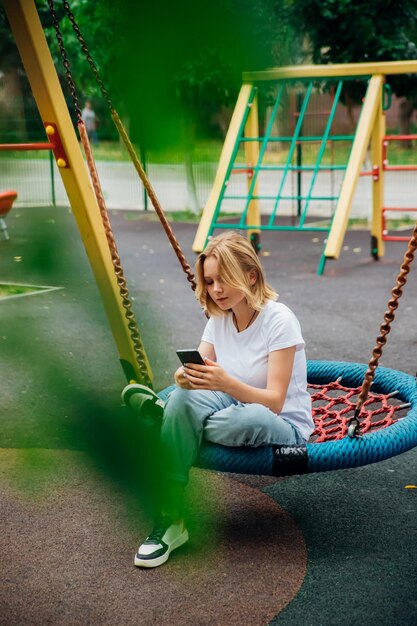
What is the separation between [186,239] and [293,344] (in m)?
7.32

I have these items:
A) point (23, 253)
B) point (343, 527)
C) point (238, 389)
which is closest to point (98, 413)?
point (23, 253)

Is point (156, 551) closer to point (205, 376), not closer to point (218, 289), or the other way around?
point (205, 376)

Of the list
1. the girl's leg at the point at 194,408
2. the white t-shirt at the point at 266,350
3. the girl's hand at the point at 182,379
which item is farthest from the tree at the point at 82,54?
the white t-shirt at the point at 266,350

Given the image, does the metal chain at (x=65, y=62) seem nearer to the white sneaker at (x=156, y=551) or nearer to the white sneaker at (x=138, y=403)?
the white sneaker at (x=138, y=403)

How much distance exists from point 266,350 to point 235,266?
0.31 meters

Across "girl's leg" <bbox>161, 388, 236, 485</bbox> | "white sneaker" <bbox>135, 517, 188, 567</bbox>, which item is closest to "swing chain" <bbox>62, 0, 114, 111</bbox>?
"girl's leg" <bbox>161, 388, 236, 485</bbox>

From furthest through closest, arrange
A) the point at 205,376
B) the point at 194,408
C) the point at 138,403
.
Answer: the point at 194,408 < the point at 205,376 < the point at 138,403

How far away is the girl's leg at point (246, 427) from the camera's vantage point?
252 centimetres

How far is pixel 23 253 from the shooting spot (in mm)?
684

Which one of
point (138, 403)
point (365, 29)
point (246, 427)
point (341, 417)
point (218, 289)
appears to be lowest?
point (341, 417)

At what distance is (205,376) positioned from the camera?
8.00 ft

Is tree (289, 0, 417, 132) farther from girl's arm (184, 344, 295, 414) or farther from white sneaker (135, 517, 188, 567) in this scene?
white sneaker (135, 517, 188, 567)

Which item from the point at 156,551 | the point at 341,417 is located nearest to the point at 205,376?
the point at 156,551

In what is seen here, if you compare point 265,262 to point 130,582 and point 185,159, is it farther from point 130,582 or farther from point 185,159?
point 185,159
